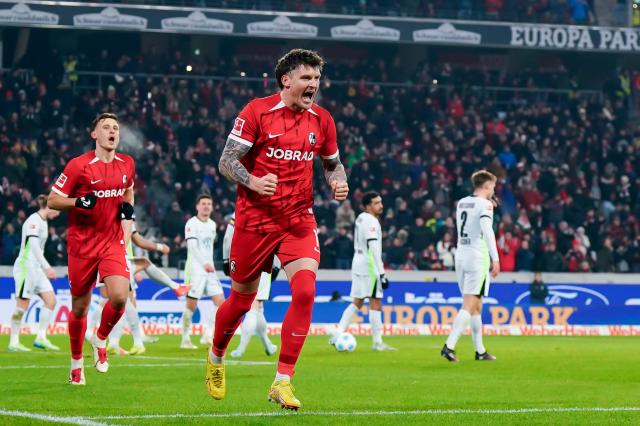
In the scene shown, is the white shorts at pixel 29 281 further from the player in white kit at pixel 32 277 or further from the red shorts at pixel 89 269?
the red shorts at pixel 89 269

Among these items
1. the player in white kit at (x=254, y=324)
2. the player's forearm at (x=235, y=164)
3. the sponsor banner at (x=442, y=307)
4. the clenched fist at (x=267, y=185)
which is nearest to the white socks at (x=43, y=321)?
the player in white kit at (x=254, y=324)

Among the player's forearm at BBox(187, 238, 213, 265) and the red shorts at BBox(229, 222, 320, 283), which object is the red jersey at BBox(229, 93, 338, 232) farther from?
the player's forearm at BBox(187, 238, 213, 265)

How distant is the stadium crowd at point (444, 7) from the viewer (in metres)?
36.5

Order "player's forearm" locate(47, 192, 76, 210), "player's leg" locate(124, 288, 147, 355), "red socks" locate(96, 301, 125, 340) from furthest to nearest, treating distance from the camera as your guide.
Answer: "player's leg" locate(124, 288, 147, 355) → "red socks" locate(96, 301, 125, 340) → "player's forearm" locate(47, 192, 76, 210)

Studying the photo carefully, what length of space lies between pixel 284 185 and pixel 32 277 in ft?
37.0

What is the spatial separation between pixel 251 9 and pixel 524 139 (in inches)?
356

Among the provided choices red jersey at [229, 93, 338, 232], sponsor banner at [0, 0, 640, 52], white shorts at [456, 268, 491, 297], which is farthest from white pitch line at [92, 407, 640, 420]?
sponsor banner at [0, 0, 640, 52]

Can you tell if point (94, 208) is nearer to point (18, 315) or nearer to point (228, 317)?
point (228, 317)

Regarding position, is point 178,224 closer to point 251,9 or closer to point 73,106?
point 73,106

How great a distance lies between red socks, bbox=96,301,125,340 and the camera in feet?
38.4

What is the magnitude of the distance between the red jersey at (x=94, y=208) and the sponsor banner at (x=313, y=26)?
2289 cm

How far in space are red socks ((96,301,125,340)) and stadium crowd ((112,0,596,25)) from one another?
2480cm

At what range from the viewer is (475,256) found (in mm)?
16594

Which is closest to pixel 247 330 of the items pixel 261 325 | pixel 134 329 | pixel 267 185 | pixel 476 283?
pixel 261 325
